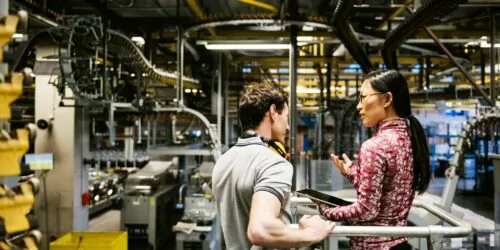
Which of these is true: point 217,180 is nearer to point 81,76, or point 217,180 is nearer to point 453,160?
point 81,76

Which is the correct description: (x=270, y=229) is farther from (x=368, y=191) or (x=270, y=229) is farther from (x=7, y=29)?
(x=7, y=29)

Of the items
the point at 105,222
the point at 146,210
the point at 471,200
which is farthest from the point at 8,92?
the point at 471,200

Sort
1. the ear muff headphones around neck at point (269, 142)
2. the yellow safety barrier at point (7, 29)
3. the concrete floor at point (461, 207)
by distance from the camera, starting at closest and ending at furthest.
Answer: the yellow safety barrier at point (7, 29)
the ear muff headphones around neck at point (269, 142)
the concrete floor at point (461, 207)

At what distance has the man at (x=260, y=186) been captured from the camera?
1392mm

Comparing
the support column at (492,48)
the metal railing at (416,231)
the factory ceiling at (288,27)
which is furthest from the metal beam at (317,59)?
the metal railing at (416,231)

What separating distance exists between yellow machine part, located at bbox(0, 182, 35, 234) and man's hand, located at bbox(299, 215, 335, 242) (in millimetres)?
828

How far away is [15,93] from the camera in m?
1.20

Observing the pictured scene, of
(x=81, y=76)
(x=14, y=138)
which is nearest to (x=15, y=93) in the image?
(x=14, y=138)

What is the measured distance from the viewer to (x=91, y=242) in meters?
4.51

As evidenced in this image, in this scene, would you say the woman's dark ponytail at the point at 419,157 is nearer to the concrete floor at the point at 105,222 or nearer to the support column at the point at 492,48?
the support column at the point at 492,48

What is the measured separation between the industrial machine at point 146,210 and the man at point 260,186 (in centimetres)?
542

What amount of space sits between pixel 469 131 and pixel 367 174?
12.9 ft

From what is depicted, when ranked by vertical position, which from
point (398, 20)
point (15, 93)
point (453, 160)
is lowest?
point (453, 160)

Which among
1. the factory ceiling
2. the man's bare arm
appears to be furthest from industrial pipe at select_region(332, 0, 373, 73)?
the man's bare arm
